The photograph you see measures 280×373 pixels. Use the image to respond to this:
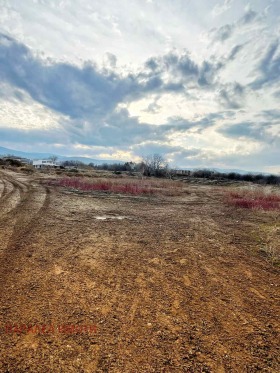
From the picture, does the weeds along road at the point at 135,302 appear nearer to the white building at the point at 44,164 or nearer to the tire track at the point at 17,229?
the tire track at the point at 17,229

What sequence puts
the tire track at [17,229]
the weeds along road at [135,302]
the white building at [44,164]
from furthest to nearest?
the white building at [44,164]
the tire track at [17,229]
the weeds along road at [135,302]

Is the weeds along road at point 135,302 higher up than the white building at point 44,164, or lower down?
lower down

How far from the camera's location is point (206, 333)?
353 centimetres

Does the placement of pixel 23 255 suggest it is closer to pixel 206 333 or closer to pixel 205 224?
pixel 206 333

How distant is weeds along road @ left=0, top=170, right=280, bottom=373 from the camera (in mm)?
3039

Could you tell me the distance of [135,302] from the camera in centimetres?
427

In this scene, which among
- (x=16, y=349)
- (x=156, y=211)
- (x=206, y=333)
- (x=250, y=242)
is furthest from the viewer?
(x=156, y=211)

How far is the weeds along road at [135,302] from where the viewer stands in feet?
9.97

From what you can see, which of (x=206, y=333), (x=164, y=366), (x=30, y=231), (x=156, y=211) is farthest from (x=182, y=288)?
(x=156, y=211)

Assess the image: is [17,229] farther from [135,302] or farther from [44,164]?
[44,164]

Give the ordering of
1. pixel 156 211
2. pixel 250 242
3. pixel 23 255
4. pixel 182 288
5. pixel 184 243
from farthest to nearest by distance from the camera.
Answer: pixel 156 211 < pixel 250 242 < pixel 184 243 < pixel 23 255 < pixel 182 288

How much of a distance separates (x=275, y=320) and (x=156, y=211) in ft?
33.1

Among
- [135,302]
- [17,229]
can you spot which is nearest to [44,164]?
[17,229]

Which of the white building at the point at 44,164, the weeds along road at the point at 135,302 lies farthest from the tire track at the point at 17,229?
the white building at the point at 44,164
